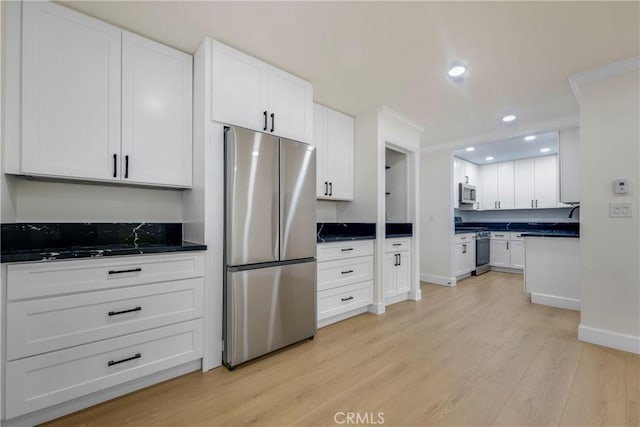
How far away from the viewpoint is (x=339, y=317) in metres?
2.89

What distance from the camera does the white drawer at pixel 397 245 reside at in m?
3.33

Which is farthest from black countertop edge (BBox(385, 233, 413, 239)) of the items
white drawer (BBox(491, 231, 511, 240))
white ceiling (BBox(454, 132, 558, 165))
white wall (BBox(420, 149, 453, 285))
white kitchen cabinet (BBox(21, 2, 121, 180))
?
white drawer (BBox(491, 231, 511, 240))

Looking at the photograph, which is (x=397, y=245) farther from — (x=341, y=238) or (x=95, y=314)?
(x=95, y=314)

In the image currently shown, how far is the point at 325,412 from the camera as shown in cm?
150

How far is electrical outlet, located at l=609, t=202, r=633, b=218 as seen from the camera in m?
2.19

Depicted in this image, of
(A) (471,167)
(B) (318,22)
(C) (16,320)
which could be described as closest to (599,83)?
(B) (318,22)

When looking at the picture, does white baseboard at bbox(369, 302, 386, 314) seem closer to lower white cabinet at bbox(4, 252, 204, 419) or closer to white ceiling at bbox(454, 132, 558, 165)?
lower white cabinet at bbox(4, 252, 204, 419)

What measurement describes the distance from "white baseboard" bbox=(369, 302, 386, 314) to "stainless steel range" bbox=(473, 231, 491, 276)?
9.83 feet

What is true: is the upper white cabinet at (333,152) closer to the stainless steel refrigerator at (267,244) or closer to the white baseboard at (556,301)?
the stainless steel refrigerator at (267,244)

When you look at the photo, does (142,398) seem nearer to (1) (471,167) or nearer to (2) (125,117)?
(2) (125,117)

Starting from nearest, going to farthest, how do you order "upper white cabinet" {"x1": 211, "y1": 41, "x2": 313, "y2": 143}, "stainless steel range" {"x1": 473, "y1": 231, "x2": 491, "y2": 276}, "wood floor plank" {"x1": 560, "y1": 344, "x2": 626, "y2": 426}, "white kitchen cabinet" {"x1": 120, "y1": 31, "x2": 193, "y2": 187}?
1. "wood floor plank" {"x1": 560, "y1": 344, "x2": 626, "y2": 426}
2. "white kitchen cabinet" {"x1": 120, "y1": 31, "x2": 193, "y2": 187}
3. "upper white cabinet" {"x1": 211, "y1": 41, "x2": 313, "y2": 143}
4. "stainless steel range" {"x1": 473, "y1": 231, "x2": 491, "y2": 276}

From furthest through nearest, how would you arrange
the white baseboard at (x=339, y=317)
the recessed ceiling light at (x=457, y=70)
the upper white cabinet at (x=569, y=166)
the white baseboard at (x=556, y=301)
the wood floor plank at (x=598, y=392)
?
the upper white cabinet at (x=569, y=166)
the white baseboard at (x=556, y=301)
the white baseboard at (x=339, y=317)
the recessed ceiling light at (x=457, y=70)
the wood floor plank at (x=598, y=392)

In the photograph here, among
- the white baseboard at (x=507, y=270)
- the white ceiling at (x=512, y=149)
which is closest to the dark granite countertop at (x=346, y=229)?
the white ceiling at (x=512, y=149)

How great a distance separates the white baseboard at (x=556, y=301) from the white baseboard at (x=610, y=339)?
1030mm
